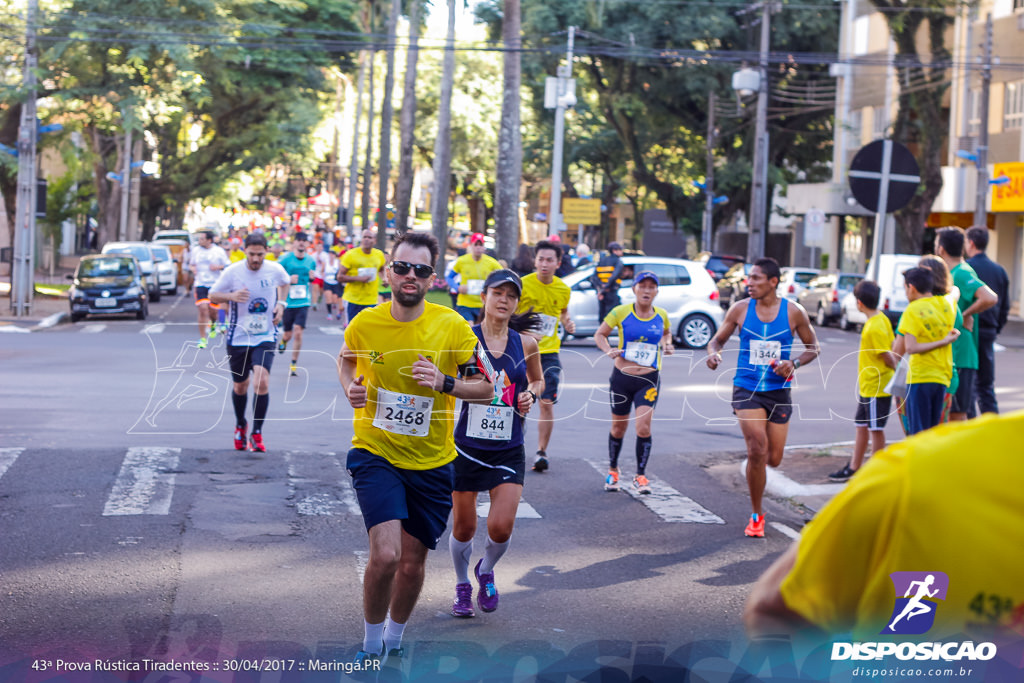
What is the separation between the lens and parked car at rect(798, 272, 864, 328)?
111 ft

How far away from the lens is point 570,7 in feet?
155

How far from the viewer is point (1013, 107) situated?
37.2m

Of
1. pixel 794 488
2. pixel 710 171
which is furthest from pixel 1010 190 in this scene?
pixel 794 488

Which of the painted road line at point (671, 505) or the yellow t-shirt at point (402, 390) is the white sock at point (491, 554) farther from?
the painted road line at point (671, 505)

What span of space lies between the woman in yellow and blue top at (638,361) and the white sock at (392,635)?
488 cm

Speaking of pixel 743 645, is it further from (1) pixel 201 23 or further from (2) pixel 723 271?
(2) pixel 723 271

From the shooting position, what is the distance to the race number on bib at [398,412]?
18.3ft

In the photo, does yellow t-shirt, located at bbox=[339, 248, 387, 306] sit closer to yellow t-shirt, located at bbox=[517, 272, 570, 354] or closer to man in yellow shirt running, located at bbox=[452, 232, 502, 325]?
man in yellow shirt running, located at bbox=[452, 232, 502, 325]

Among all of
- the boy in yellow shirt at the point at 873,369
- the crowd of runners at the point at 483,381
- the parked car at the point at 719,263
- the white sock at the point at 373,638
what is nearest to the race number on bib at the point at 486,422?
the crowd of runners at the point at 483,381

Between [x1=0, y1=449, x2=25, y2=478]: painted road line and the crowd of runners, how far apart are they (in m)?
1.82

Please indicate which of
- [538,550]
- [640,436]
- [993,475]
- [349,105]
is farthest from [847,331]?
[349,105]

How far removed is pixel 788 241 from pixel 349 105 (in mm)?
29466

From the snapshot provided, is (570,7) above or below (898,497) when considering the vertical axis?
above

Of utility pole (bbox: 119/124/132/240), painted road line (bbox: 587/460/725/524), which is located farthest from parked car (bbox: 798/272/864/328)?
painted road line (bbox: 587/460/725/524)
